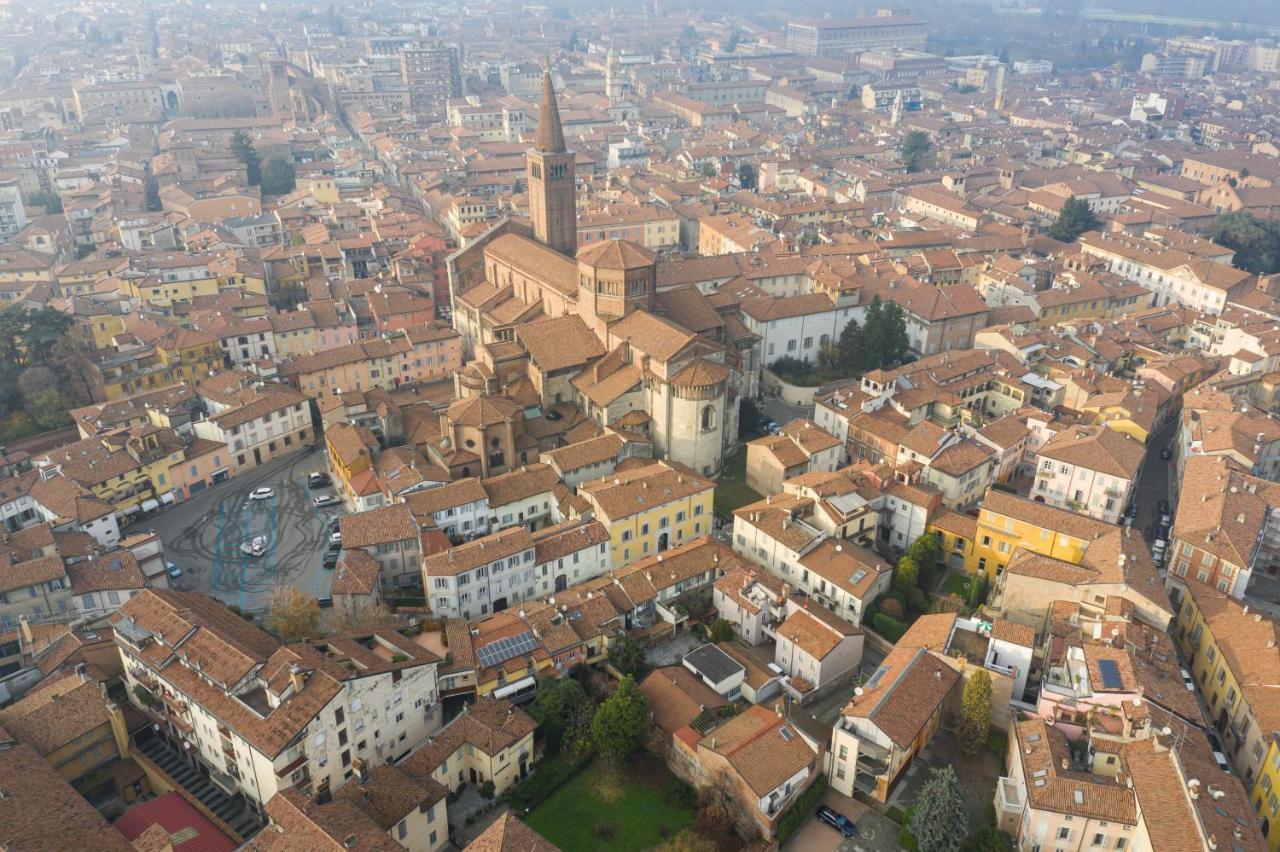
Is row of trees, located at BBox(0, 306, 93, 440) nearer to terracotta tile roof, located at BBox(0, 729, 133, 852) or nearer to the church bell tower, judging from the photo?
the church bell tower

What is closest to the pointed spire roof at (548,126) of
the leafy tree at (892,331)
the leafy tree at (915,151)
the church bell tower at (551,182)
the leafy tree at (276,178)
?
the church bell tower at (551,182)

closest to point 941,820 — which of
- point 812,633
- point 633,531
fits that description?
point 812,633

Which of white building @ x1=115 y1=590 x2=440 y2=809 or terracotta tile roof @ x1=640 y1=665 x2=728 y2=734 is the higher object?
white building @ x1=115 y1=590 x2=440 y2=809

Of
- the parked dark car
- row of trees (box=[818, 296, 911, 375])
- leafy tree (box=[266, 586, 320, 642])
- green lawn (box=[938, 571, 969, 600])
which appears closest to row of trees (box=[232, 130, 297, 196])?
row of trees (box=[818, 296, 911, 375])

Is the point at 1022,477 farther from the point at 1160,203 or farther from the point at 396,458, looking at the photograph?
the point at 1160,203

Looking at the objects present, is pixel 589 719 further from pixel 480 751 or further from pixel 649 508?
pixel 649 508

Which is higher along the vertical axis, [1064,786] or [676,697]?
[1064,786]
